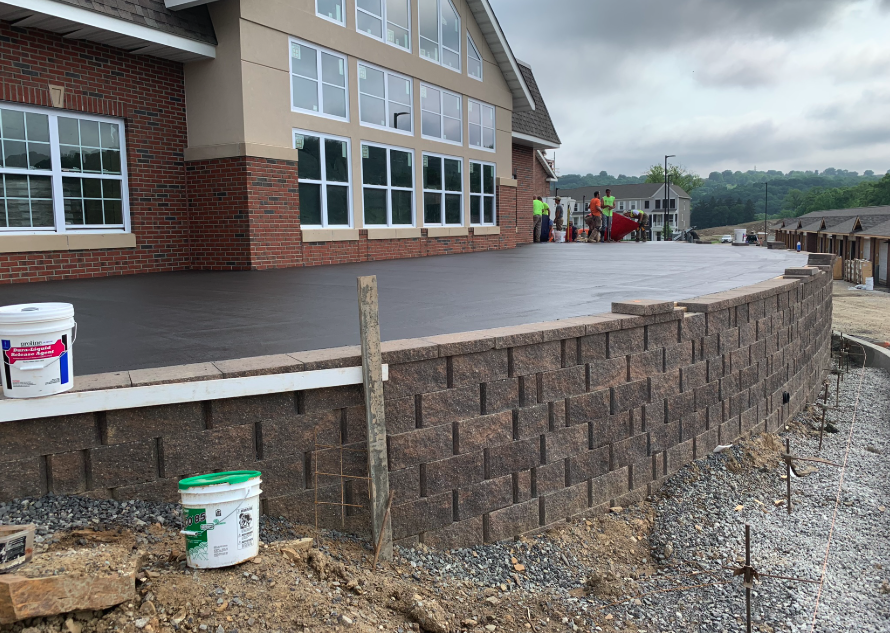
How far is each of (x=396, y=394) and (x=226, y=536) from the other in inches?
62.1

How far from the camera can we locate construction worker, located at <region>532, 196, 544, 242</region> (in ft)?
87.7

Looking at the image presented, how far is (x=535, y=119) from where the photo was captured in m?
24.4

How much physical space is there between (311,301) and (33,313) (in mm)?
4254

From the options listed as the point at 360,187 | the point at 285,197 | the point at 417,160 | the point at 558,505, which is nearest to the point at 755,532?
the point at 558,505

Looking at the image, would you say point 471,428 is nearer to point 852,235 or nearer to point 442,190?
point 442,190

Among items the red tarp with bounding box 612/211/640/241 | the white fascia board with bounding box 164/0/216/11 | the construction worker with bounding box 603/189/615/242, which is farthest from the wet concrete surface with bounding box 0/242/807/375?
the red tarp with bounding box 612/211/640/241

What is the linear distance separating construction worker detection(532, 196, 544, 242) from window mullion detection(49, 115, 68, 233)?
18.6 m

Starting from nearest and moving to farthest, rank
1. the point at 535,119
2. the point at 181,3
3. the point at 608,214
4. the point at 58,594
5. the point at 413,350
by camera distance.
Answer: the point at 58,594 < the point at 413,350 < the point at 181,3 < the point at 535,119 < the point at 608,214

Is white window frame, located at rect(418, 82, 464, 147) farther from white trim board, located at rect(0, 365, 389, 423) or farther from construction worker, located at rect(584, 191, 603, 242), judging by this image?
white trim board, located at rect(0, 365, 389, 423)

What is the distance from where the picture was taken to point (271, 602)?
3623mm

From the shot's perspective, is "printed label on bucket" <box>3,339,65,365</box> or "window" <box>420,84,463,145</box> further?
"window" <box>420,84,463,145</box>

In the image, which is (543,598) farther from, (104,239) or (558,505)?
(104,239)

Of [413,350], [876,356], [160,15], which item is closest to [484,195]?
[160,15]

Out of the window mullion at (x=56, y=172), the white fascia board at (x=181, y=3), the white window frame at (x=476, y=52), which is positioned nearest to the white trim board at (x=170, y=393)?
the window mullion at (x=56, y=172)
